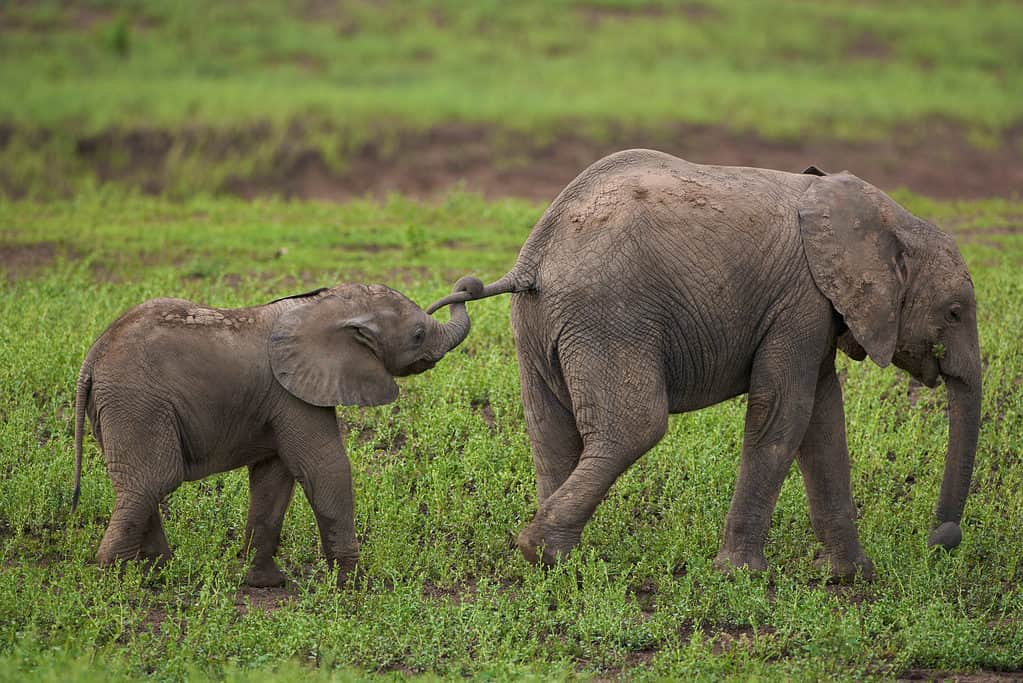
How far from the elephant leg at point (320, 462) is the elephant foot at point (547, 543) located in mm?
951

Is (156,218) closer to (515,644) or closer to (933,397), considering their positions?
(933,397)

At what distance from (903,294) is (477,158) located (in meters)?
11.5

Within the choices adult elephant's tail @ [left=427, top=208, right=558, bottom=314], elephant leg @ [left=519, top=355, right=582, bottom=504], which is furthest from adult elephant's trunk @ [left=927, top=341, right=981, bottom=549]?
adult elephant's tail @ [left=427, top=208, right=558, bottom=314]

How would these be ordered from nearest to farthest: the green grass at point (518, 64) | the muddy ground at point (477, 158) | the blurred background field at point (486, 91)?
the muddy ground at point (477, 158)
the blurred background field at point (486, 91)
the green grass at point (518, 64)

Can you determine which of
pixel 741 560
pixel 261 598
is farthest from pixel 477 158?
pixel 261 598

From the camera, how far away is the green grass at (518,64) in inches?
778

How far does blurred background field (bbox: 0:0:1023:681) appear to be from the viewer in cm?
688

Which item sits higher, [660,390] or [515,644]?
[660,390]

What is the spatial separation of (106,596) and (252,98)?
45.0 feet

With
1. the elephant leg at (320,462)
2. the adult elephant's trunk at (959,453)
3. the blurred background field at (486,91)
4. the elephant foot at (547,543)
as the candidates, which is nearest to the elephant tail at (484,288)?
the elephant leg at (320,462)

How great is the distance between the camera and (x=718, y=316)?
296 inches

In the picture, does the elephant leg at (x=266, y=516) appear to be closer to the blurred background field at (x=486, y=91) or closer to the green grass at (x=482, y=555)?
the green grass at (x=482, y=555)

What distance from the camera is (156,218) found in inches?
599

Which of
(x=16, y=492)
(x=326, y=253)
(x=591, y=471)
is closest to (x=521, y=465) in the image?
(x=591, y=471)
